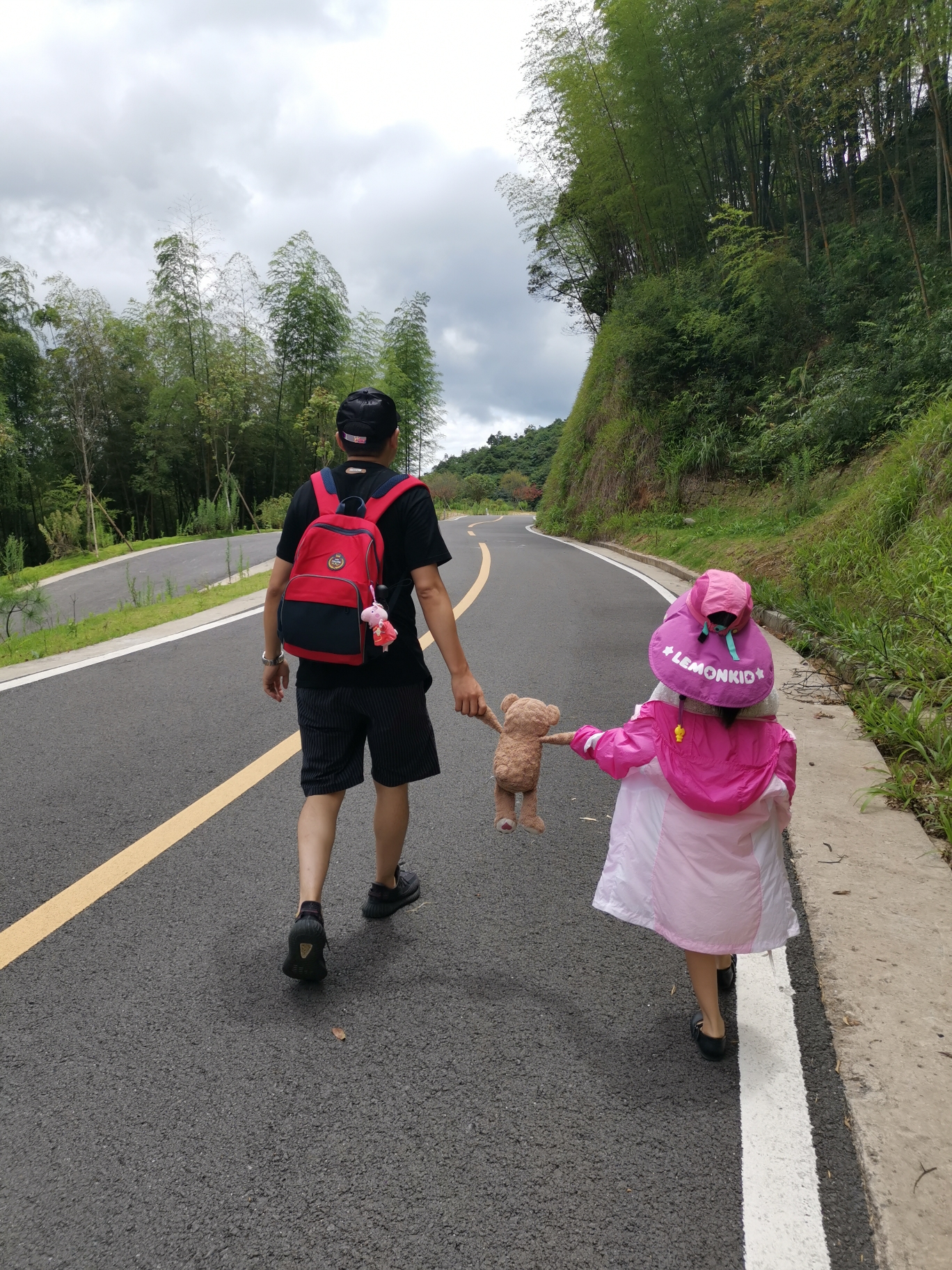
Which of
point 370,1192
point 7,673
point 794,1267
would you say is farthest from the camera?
point 7,673

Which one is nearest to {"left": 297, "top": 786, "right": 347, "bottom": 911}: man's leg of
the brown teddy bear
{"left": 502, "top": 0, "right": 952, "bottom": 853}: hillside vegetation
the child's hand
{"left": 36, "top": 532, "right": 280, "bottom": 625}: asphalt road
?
the brown teddy bear

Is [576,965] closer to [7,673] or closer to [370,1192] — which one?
[370,1192]

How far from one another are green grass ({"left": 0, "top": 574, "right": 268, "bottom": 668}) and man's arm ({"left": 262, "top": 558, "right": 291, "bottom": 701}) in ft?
15.6

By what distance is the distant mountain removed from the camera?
79.4 m

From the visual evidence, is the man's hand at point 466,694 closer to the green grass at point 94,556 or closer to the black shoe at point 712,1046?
the black shoe at point 712,1046

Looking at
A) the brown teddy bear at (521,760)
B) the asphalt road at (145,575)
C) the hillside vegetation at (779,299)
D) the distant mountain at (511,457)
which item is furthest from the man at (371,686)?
the distant mountain at (511,457)

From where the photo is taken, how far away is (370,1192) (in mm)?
1700

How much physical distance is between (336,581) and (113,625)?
22.0 ft

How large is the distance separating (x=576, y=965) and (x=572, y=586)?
9203 mm

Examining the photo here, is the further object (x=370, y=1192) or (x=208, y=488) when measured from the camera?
(x=208, y=488)

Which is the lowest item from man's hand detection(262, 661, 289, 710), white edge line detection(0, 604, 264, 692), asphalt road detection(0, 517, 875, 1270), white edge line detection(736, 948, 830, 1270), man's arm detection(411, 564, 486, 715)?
white edge line detection(736, 948, 830, 1270)

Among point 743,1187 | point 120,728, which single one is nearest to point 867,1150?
point 743,1187

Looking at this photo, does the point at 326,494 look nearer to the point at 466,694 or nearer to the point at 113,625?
the point at 466,694

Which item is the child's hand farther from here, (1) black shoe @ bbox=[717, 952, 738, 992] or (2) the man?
(1) black shoe @ bbox=[717, 952, 738, 992]
